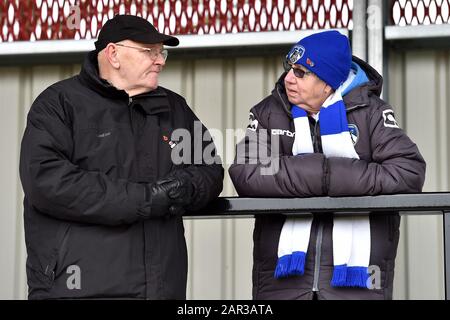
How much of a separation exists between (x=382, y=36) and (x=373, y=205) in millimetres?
2407

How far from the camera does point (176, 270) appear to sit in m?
4.51

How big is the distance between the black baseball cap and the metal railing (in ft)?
2.35

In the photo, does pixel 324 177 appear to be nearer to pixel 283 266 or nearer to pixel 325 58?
pixel 283 266

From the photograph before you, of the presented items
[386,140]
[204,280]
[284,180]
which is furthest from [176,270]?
[204,280]

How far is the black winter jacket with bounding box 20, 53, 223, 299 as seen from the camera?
14.1ft

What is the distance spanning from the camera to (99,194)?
430cm

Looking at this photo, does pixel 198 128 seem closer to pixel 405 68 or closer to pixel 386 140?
pixel 386 140

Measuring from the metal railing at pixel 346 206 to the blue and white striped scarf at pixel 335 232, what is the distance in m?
0.07

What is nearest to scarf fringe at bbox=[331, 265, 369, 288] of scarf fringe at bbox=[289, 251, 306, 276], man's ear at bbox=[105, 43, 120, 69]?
scarf fringe at bbox=[289, 251, 306, 276]

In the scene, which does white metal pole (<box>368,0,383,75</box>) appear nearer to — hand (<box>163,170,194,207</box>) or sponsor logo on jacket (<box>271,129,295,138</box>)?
sponsor logo on jacket (<box>271,129,295,138</box>)

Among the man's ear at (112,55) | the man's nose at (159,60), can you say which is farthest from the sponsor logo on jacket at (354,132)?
the man's ear at (112,55)

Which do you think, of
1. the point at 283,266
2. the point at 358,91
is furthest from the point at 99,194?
the point at 358,91

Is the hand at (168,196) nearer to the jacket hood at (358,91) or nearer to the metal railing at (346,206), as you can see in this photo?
the metal railing at (346,206)

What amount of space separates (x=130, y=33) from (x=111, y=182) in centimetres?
70
